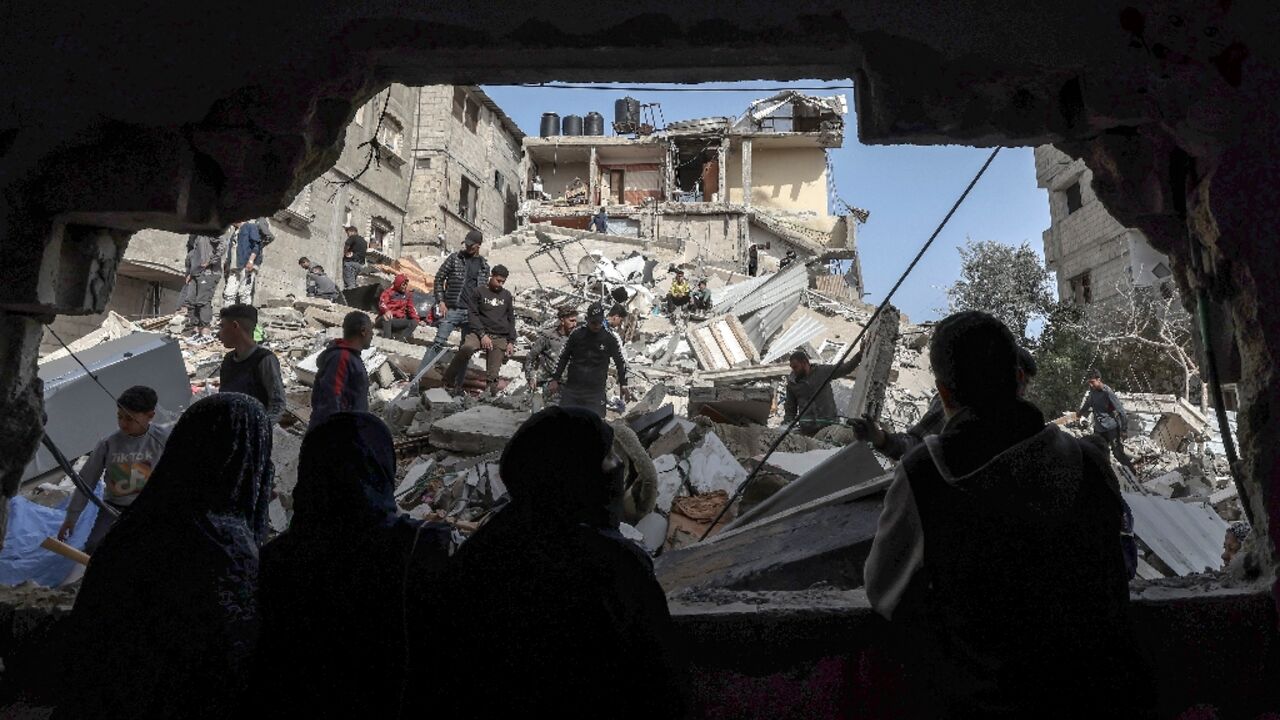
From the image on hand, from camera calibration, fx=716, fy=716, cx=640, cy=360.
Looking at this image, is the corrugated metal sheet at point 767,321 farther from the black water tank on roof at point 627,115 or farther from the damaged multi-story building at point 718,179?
the black water tank on roof at point 627,115

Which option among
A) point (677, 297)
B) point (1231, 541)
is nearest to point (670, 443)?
point (1231, 541)

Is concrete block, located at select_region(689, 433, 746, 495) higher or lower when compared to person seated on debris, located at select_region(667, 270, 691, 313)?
lower

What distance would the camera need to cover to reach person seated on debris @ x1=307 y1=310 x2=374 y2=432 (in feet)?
14.9

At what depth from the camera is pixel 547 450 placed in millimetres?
1651

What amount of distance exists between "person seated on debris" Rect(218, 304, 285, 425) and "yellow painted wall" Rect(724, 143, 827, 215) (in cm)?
2839

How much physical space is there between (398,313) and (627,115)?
867 inches

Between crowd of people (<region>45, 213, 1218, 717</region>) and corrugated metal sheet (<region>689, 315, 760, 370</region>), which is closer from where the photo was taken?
crowd of people (<region>45, 213, 1218, 717</region>)

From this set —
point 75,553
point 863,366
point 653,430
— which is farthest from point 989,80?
point 863,366

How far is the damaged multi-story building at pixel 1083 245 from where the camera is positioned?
1873 centimetres

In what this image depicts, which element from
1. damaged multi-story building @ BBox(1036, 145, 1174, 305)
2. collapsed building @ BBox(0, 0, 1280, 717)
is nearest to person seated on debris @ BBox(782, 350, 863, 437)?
collapsed building @ BBox(0, 0, 1280, 717)

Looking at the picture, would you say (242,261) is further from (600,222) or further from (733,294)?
(600,222)

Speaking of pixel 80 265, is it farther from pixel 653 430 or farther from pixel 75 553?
pixel 653 430

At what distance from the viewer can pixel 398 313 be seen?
14.0 m

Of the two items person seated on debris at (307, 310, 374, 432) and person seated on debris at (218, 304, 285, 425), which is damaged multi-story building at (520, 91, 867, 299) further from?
person seated on debris at (218, 304, 285, 425)
